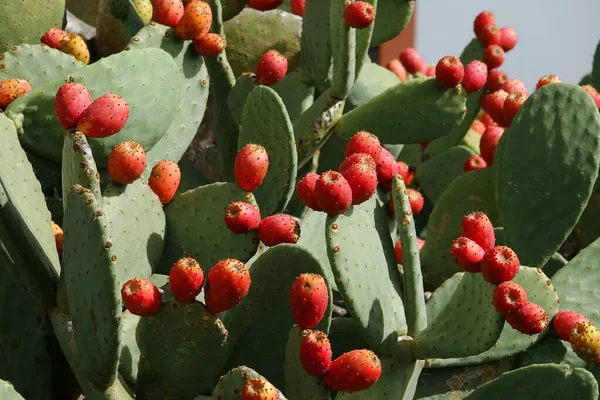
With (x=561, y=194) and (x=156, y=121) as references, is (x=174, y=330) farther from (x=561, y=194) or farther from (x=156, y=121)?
(x=561, y=194)

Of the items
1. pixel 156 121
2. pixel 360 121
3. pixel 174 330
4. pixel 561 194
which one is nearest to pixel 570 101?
pixel 561 194

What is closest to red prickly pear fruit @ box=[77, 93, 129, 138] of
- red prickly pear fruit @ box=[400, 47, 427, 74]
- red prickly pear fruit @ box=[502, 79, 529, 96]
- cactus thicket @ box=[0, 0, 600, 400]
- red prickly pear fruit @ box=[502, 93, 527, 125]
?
cactus thicket @ box=[0, 0, 600, 400]

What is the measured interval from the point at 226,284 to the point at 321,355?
156 millimetres

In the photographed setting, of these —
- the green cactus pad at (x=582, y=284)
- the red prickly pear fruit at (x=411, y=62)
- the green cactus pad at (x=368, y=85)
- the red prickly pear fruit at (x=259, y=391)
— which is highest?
the red prickly pear fruit at (x=259, y=391)

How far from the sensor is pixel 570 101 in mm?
1841

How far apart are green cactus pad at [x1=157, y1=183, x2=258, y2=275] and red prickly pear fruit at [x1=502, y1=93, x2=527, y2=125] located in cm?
66

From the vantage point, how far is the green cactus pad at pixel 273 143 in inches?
66.1

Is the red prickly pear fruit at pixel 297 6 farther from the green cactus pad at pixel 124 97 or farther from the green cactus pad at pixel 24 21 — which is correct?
the green cactus pad at pixel 124 97

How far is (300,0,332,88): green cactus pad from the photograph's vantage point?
6.93 feet

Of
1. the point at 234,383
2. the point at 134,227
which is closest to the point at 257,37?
the point at 134,227

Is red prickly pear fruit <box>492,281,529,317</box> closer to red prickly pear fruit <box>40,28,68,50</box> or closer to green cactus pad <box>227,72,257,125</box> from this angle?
green cactus pad <box>227,72,257,125</box>

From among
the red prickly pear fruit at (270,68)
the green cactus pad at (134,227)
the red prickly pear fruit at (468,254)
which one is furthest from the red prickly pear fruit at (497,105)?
the green cactus pad at (134,227)

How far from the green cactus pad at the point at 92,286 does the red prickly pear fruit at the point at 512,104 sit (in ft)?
3.31

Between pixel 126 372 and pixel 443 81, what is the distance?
0.86 metres
